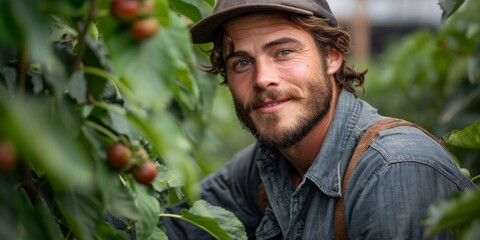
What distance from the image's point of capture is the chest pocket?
2.43 metres

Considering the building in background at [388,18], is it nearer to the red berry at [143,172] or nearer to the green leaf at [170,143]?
the red berry at [143,172]

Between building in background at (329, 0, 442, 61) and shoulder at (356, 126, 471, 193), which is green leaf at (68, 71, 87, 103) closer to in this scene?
shoulder at (356, 126, 471, 193)

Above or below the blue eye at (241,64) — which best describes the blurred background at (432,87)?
below

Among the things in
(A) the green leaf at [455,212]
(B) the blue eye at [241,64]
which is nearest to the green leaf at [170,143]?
(A) the green leaf at [455,212]

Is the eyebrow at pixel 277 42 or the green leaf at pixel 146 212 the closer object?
the green leaf at pixel 146 212

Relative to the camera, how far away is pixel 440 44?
4.15 m

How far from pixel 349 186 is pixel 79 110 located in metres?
1.01

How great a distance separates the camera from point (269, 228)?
245cm

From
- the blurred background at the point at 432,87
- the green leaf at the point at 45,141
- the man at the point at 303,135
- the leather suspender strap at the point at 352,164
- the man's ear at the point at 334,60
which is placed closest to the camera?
the green leaf at the point at 45,141

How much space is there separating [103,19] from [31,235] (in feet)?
1.20

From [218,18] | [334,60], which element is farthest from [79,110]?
[334,60]

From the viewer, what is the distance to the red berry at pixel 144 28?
112cm

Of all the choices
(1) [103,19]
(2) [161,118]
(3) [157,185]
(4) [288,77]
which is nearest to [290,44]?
(4) [288,77]

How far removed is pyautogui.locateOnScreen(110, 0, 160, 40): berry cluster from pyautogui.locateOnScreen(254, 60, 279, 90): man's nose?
1225mm
